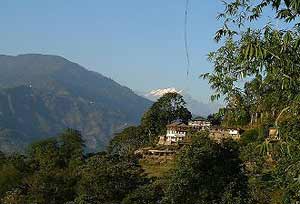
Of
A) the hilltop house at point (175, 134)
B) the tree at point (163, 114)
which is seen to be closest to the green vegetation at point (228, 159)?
the hilltop house at point (175, 134)

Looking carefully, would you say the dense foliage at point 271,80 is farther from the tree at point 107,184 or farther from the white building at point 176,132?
the white building at point 176,132

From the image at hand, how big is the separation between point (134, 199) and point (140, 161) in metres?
37.4

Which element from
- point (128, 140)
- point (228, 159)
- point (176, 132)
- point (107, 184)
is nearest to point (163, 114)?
point (128, 140)

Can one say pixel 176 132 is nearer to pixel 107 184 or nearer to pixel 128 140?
pixel 128 140

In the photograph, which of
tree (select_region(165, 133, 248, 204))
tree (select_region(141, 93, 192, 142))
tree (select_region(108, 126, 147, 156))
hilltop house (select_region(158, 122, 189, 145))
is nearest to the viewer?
tree (select_region(165, 133, 248, 204))

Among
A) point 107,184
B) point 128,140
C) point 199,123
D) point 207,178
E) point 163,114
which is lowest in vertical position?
point 107,184

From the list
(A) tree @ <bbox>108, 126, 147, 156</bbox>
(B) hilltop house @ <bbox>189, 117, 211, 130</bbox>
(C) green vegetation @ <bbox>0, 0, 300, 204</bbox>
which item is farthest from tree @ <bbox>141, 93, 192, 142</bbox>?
(C) green vegetation @ <bbox>0, 0, 300, 204</bbox>

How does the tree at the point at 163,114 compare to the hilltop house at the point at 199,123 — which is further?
the tree at the point at 163,114

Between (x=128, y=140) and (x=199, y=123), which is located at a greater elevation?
(x=199, y=123)

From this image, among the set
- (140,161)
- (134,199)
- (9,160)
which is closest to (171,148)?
(140,161)

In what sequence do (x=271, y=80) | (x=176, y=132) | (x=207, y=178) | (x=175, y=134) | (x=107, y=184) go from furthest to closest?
(x=176, y=132) → (x=175, y=134) → (x=107, y=184) → (x=207, y=178) → (x=271, y=80)

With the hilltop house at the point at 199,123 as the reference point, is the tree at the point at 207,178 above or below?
below

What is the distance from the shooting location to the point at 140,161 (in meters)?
78.4

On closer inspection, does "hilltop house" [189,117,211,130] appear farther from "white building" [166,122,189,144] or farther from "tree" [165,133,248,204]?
"tree" [165,133,248,204]
